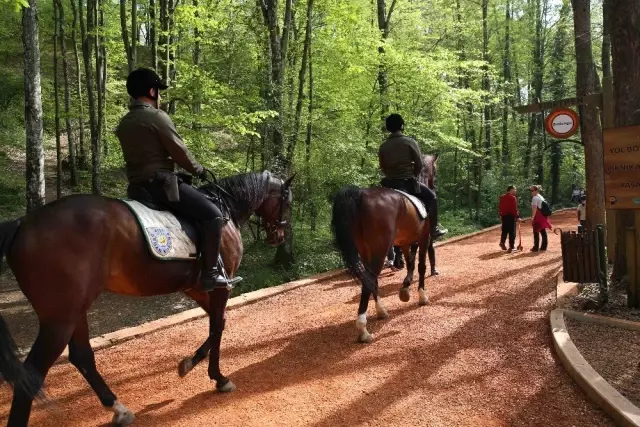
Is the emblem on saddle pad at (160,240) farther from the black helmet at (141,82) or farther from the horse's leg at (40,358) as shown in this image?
the black helmet at (141,82)

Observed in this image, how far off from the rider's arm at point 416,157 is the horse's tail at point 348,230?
1552mm

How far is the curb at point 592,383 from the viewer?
3.40 metres

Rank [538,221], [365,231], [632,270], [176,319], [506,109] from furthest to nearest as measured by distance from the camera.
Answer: [506,109], [538,221], [176,319], [365,231], [632,270]

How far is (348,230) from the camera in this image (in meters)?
6.05

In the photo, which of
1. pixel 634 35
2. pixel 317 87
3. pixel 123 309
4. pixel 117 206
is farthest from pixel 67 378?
pixel 317 87

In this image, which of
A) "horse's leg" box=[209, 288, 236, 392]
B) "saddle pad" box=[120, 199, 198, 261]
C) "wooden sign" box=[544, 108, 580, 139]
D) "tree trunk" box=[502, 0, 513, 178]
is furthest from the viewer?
"tree trunk" box=[502, 0, 513, 178]

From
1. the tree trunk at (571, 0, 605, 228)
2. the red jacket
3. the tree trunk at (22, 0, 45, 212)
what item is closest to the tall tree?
the red jacket

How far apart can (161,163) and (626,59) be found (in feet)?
20.9

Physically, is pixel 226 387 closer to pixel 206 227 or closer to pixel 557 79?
pixel 206 227

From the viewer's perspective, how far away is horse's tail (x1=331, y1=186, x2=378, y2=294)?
19.6 ft

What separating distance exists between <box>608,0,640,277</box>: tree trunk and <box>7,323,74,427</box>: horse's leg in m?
6.89

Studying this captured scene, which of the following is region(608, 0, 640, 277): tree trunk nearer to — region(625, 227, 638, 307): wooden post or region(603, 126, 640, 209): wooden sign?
region(625, 227, 638, 307): wooden post

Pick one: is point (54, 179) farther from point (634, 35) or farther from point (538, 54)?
point (538, 54)

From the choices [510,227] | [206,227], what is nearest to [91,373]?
[206,227]
